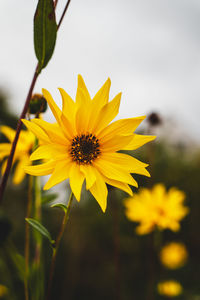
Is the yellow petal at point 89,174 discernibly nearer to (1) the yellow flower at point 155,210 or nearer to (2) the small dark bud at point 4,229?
(2) the small dark bud at point 4,229

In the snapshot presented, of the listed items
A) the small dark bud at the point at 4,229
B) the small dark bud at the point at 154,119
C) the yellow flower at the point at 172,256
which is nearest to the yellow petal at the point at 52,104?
the small dark bud at the point at 4,229

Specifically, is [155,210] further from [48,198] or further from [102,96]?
[102,96]

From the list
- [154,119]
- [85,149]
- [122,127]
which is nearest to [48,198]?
[85,149]

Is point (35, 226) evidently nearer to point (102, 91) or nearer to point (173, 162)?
point (102, 91)

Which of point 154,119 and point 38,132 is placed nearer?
point 38,132

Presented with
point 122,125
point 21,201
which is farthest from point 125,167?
point 21,201

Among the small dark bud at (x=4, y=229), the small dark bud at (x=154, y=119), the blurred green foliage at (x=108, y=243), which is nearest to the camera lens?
Answer: the small dark bud at (x=4, y=229)
